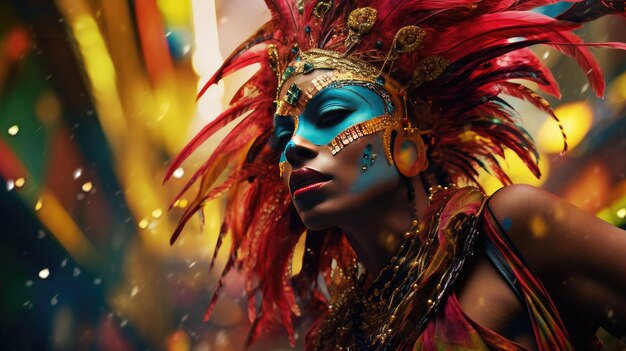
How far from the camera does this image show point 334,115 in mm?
1862

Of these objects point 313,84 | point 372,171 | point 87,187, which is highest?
point 313,84

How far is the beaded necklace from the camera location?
5.40ft

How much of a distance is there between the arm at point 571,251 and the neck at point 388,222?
34 cm

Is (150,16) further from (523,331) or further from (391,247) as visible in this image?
(523,331)

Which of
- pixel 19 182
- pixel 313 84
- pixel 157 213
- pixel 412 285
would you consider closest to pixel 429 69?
pixel 313 84

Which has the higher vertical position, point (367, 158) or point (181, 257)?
point (367, 158)

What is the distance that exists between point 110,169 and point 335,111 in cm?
137

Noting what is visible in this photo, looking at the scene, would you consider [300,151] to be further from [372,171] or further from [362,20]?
[362,20]

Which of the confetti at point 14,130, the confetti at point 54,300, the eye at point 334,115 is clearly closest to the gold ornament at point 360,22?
the eye at point 334,115

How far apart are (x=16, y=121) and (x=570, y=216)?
2.15m

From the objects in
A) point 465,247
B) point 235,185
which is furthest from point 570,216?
point 235,185

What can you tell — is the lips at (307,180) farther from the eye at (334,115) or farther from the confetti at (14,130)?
the confetti at (14,130)

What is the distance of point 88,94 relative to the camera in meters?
2.82

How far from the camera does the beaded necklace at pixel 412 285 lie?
1646mm
